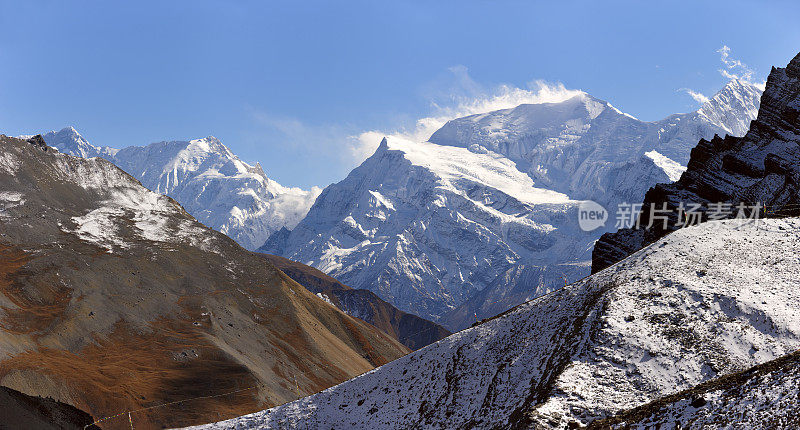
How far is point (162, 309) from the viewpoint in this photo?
3851 inches

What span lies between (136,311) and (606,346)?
83.6 m

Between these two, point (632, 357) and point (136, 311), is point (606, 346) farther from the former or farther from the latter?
point (136, 311)

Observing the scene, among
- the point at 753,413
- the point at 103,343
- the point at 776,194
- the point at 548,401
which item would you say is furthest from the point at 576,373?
the point at 103,343

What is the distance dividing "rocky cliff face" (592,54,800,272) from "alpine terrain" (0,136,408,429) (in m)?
51.3

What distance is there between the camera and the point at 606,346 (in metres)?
29.0

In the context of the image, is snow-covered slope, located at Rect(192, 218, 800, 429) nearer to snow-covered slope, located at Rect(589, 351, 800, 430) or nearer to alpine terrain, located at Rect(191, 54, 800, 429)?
alpine terrain, located at Rect(191, 54, 800, 429)

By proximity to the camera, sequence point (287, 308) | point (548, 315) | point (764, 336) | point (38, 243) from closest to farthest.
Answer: point (764, 336) < point (548, 315) < point (38, 243) < point (287, 308)

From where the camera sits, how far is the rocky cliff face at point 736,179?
207 feet

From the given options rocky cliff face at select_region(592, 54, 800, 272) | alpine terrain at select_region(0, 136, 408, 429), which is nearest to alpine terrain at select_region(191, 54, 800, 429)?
rocky cliff face at select_region(592, 54, 800, 272)

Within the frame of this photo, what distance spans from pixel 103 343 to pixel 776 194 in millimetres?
87080

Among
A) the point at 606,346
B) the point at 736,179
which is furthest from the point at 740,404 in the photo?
the point at 736,179

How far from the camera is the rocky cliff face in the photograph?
63.1 metres

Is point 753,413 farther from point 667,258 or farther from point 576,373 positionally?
point 667,258

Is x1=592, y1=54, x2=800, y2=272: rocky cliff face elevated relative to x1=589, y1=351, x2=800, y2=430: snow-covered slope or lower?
elevated
